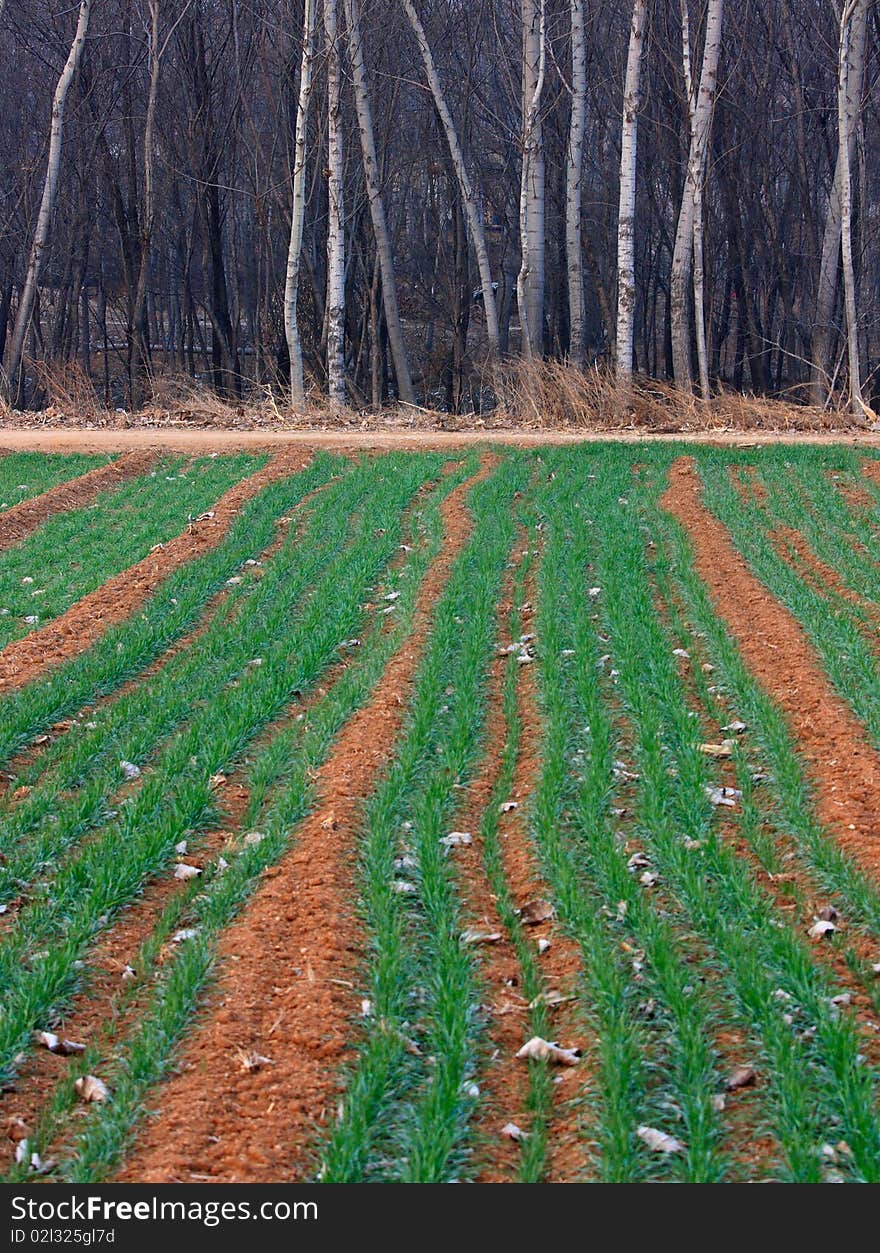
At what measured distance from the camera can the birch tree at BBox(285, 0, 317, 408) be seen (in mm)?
20531

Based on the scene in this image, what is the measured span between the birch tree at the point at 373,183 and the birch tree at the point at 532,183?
2.77 m

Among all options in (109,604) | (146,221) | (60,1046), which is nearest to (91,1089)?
(60,1046)

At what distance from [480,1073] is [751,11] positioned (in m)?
28.0

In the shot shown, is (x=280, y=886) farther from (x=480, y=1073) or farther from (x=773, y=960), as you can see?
(x=773, y=960)

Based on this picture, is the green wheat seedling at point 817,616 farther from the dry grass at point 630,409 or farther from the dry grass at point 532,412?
the dry grass at point 532,412

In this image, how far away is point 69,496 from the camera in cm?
1452

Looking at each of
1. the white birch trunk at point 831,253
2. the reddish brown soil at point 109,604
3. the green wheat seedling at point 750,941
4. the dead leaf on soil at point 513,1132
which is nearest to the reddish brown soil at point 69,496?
the reddish brown soil at point 109,604

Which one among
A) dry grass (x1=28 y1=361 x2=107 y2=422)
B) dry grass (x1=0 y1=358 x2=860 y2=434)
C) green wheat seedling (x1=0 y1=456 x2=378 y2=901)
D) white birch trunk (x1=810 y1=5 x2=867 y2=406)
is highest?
white birch trunk (x1=810 y1=5 x2=867 y2=406)

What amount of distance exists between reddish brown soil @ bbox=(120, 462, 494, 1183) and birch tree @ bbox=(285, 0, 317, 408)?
54.6 feet

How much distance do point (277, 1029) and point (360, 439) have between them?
48.9 feet

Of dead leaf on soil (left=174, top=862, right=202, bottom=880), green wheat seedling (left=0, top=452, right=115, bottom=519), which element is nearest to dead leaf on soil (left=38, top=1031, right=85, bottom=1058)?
Answer: dead leaf on soil (left=174, top=862, right=202, bottom=880)

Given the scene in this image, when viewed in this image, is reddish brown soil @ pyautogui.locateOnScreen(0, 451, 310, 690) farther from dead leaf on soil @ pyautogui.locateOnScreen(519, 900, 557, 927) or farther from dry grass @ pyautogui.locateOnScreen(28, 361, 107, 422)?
dry grass @ pyautogui.locateOnScreen(28, 361, 107, 422)

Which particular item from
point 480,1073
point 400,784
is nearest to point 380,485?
point 400,784

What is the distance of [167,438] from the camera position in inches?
749
